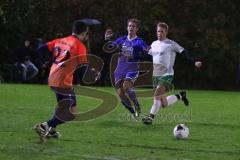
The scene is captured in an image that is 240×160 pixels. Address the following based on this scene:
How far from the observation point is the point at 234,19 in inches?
1147

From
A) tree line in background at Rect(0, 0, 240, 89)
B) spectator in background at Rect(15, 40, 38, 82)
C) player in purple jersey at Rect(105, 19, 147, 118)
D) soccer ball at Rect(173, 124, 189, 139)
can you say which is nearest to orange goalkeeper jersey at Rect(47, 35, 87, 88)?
soccer ball at Rect(173, 124, 189, 139)

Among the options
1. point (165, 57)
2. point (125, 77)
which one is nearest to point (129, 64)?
point (125, 77)

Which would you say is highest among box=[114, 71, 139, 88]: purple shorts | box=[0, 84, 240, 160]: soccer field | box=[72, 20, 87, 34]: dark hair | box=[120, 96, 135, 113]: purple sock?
box=[72, 20, 87, 34]: dark hair

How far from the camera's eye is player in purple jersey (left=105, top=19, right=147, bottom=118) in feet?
39.9

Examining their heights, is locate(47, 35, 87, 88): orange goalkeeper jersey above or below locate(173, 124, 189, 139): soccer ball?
above

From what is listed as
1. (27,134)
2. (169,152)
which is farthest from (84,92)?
(169,152)

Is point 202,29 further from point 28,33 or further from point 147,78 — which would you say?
point 28,33

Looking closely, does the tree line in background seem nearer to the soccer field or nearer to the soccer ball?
the soccer field

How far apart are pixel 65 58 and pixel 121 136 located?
165 cm

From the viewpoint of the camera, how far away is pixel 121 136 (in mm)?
9789

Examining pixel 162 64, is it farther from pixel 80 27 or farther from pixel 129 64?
pixel 80 27

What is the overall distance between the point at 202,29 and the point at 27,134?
19569 mm

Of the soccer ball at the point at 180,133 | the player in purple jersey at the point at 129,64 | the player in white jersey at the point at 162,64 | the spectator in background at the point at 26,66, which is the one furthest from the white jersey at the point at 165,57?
the spectator in background at the point at 26,66

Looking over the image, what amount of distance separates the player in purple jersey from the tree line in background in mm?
15192
